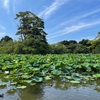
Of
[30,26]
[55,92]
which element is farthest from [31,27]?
[55,92]

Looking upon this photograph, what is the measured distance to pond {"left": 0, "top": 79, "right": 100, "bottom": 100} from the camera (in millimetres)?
2654

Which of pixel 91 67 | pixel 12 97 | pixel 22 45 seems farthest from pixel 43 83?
pixel 22 45

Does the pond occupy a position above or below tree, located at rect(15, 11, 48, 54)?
below

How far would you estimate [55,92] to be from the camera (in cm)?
289

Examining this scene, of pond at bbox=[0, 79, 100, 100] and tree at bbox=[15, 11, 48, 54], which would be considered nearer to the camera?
pond at bbox=[0, 79, 100, 100]

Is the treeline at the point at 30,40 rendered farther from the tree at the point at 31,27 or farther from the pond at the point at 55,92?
the pond at the point at 55,92

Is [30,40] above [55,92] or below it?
above

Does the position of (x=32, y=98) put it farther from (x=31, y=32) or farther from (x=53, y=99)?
(x=31, y=32)

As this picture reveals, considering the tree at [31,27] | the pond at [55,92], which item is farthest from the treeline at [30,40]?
the pond at [55,92]

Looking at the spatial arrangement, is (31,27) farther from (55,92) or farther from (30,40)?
(55,92)

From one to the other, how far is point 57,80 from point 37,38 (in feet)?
84.5

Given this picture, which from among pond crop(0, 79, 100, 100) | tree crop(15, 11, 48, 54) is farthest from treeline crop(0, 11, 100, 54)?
pond crop(0, 79, 100, 100)

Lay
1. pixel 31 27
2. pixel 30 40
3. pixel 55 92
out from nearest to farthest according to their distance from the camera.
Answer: pixel 55 92 → pixel 30 40 → pixel 31 27

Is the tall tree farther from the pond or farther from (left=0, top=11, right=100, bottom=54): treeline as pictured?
the pond
